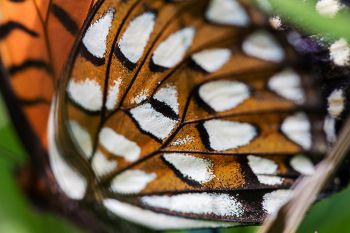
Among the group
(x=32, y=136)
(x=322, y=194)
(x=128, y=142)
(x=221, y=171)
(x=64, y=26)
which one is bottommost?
(x=322, y=194)

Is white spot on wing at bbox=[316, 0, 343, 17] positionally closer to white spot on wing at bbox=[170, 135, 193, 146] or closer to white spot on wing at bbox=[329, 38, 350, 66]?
white spot on wing at bbox=[329, 38, 350, 66]

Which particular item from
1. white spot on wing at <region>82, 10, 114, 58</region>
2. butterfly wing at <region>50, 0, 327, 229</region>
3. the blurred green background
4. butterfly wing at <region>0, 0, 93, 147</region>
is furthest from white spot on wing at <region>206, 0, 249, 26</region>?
the blurred green background

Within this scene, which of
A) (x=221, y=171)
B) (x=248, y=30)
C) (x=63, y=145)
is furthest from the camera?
(x=63, y=145)

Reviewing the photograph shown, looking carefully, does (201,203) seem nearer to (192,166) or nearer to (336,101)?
(192,166)

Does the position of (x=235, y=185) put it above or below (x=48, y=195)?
below

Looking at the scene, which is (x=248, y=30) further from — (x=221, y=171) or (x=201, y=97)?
(x=221, y=171)

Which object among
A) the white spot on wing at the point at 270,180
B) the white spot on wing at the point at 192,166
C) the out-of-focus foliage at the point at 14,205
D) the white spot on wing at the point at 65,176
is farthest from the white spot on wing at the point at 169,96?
the out-of-focus foliage at the point at 14,205

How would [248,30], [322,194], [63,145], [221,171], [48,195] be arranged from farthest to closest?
[48,195] < [63,145] < [221,171] < [322,194] < [248,30]

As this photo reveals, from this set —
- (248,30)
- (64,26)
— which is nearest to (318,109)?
(248,30)

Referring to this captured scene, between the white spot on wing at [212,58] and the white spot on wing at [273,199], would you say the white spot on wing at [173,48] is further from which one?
the white spot on wing at [273,199]
